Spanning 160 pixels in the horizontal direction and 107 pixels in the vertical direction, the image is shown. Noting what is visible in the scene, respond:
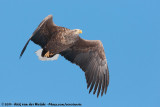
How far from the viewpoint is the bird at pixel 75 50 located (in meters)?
7.88

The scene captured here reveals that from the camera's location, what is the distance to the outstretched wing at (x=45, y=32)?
25.5 ft

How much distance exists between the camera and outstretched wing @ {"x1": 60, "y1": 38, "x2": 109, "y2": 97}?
8.45 metres

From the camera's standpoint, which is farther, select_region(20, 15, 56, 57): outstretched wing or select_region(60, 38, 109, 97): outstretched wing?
select_region(60, 38, 109, 97): outstretched wing

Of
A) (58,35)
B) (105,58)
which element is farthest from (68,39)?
(105,58)

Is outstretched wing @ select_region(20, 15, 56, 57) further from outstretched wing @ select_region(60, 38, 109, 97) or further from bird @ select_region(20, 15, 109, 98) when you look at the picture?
outstretched wing @ select_region(60, 38, 109, 97)

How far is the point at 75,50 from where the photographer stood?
28.1ft

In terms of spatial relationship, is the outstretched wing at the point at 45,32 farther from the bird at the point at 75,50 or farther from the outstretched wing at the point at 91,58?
the outstretched wing at the point at 91,58

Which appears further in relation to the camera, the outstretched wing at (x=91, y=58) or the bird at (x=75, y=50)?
the outstretched wing at (x=91, y=58)

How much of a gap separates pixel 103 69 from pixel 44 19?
2.08 m

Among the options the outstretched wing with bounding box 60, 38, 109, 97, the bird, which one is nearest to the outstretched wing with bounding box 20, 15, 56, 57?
the bird

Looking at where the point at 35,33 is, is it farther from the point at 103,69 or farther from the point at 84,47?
the point at 103,69

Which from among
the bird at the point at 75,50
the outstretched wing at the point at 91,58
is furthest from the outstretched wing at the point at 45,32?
the outstretched wing at the point at 91,58

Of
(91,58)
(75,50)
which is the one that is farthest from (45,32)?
Result: (91,58)

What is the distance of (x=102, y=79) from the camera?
8445 millimetres
